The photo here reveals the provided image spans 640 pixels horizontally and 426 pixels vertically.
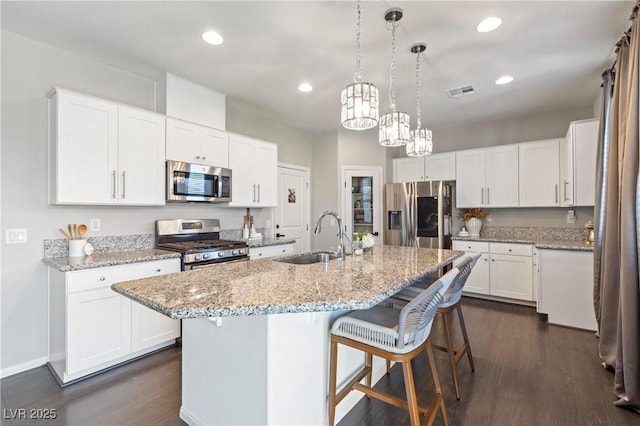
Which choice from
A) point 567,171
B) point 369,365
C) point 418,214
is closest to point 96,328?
point 369,365

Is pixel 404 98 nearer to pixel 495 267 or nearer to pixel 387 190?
pixel 387 190

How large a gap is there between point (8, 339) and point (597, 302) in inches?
201

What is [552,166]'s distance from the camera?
13.4 ft

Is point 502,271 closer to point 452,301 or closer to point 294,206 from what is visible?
point 452,301

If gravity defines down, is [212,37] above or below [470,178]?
above

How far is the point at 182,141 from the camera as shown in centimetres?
324

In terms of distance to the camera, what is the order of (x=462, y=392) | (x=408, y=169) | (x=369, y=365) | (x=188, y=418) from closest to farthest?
(x=188, y=418) → (x=369, y=365) → (x=462, y=392) → (x=408, y=169)

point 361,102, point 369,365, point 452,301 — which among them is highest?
point 361,102

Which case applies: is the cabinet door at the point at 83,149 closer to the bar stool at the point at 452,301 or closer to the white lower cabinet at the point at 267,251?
the white lower cabinet at the point at 267,251

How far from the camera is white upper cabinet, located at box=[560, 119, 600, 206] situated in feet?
11.1

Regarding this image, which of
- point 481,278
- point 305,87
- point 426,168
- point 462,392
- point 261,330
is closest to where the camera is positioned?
point 261,330

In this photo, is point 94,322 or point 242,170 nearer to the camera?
point 94,322

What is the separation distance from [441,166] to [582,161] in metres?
1.83

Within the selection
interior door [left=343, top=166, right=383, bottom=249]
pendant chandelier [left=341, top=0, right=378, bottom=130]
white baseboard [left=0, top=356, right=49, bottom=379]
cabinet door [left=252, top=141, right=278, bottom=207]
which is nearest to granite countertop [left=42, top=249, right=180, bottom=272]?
white baseboard [left=0, top=356, right=49, bottom=379]
